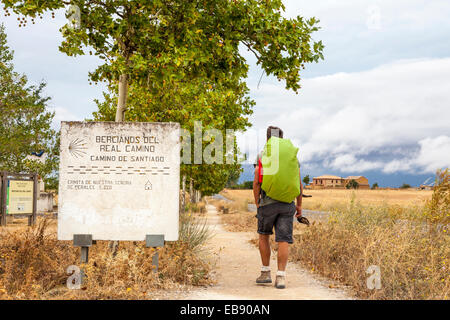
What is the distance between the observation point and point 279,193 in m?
6.18

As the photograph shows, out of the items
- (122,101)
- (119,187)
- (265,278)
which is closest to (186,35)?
(122,101)

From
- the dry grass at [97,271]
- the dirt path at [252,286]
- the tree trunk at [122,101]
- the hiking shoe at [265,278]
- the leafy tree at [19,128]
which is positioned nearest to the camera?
the dry grass at [97,271]

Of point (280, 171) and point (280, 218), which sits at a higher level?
point (280, 171)

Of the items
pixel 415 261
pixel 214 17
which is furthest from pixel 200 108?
pixel 415 261

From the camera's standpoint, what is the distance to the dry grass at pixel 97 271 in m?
5.57

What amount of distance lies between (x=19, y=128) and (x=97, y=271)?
21.1m

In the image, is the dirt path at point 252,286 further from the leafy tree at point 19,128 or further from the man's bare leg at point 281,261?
the leafy tree at point 19,128

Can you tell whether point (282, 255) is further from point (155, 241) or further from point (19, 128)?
point (19, 128)

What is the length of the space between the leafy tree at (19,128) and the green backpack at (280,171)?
20104 millimetres

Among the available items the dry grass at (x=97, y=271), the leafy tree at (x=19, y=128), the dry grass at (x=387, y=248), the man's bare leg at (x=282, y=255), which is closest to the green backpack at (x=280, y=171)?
the man's bare leg at (x=282, y=255)

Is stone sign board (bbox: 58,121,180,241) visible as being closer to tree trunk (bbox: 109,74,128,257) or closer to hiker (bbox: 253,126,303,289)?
hiker (bbox: 253,126,303,289)

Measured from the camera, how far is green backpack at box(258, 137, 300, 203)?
20.1 feet

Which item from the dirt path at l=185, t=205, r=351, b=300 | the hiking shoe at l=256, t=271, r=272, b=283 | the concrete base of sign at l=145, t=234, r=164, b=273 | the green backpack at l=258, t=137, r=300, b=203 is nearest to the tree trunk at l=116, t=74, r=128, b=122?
the concrete base of sign at l=145, t=234, r=164, b=273
